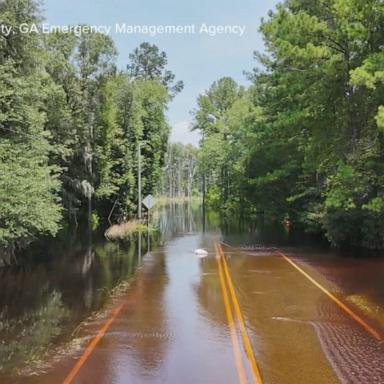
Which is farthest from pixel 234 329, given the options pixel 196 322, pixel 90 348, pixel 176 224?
pixel 176 224

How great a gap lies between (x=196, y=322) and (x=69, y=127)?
2635 centimetres

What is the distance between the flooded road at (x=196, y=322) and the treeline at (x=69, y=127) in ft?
10.4

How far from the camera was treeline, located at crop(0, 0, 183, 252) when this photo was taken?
18856 millimetres

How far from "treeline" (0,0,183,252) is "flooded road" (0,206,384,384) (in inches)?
125

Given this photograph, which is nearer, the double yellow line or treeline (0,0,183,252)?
the double yellow line

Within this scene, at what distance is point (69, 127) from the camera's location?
3388cm

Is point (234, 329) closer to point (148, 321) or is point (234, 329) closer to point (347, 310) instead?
point (148, 321)

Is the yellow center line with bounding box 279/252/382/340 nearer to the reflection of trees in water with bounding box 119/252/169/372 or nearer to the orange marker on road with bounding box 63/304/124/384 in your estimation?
the reflection of trees in water with bounding box 119/252/169/372

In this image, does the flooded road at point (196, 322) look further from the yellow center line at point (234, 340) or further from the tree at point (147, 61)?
the tree at point (147, 61)

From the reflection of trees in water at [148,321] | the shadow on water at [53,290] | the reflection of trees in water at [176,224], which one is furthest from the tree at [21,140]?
the reflection of trees in water at [176,224]

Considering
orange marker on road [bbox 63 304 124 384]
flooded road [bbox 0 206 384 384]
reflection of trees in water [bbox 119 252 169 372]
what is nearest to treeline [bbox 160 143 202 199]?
flooded road [bbox 0 206 384 384]

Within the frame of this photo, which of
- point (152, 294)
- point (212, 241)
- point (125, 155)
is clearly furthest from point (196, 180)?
point (152, 294)

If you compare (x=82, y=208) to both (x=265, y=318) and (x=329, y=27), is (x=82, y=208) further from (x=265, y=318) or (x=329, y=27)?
(x=265, y=318)

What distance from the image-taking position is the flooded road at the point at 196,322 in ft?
23.5
